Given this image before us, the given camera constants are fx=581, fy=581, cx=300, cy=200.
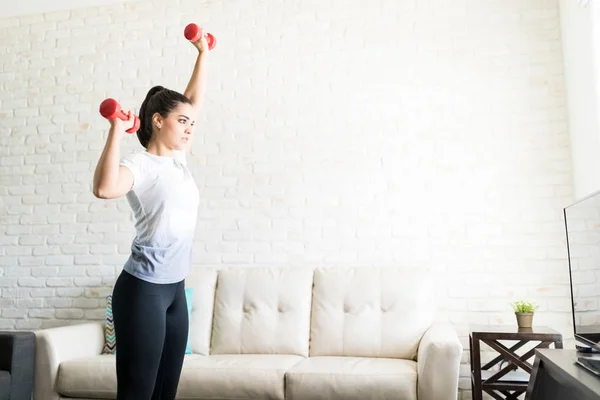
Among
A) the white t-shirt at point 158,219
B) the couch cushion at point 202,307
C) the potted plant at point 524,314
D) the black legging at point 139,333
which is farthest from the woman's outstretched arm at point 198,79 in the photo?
the potted plant at point 524,314

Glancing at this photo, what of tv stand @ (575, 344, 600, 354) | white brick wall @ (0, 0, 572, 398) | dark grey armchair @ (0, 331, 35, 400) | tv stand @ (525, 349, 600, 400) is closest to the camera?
tv stand @ (525, 349, 600, 400)

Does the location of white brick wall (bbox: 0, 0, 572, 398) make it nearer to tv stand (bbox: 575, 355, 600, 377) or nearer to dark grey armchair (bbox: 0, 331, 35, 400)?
dark grey armchair (bbox: 0, 331, 35, 400)

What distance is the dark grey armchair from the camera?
2.86 m

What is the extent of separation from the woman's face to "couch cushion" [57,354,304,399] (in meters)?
1.33

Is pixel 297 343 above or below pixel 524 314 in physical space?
below

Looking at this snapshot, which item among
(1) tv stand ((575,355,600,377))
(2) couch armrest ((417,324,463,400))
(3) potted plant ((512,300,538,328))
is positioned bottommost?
(2) couch armrest ((417,324,463,400))

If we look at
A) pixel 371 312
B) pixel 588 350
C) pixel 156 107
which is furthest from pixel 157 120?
pixel 371 312

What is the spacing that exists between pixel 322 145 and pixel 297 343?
1234mm

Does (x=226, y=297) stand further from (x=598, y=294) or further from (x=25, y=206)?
(x=598, y=294)

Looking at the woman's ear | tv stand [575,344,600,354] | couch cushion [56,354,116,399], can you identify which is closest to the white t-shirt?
the woman's ear

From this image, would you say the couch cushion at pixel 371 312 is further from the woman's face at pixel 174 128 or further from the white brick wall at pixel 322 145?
the woman's face at pixel 174 128

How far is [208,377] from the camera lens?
2.77 m

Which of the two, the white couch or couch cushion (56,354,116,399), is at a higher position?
the white couch

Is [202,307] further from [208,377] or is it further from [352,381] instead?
[352,381]
